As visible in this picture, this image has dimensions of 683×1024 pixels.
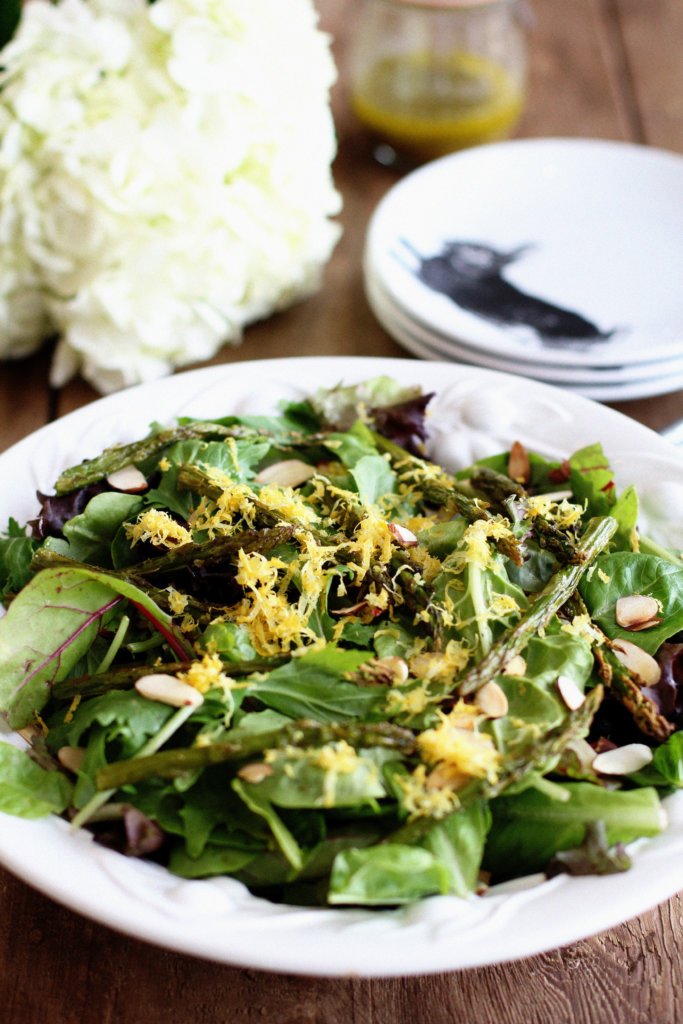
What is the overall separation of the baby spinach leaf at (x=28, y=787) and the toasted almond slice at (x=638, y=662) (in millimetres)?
804

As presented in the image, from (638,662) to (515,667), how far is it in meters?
0.20

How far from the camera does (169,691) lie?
1194 millimetres

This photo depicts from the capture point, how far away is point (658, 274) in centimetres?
260

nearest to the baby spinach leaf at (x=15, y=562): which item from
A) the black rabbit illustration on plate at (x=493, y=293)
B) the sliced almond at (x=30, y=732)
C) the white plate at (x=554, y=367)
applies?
the sliced almond at (x=30, y=732)

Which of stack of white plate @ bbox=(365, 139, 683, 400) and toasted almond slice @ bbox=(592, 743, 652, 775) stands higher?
toasted almond slice @ bbox=(592, 743, 652, 775)

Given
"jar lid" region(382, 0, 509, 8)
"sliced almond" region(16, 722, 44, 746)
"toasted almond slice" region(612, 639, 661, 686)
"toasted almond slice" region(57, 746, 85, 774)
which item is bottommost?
"toasted almond slice" region(612, 639, 661, 686)

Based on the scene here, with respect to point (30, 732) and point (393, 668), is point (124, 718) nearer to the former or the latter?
point (30, 732)

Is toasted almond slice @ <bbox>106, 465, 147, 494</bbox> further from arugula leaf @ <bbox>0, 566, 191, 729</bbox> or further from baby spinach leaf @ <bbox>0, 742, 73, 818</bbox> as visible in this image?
baby spinach leaf @ <bbox>0, 742, 73, 818</bbox>

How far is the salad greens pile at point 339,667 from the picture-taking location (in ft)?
3.68

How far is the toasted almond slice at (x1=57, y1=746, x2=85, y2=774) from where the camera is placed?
48.3 inches

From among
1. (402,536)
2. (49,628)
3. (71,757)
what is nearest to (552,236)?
(402,536)

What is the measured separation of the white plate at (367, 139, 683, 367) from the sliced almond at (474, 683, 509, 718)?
111cm

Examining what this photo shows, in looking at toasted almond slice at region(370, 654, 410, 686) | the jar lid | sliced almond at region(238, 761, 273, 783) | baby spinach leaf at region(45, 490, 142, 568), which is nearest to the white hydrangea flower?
the jar lid

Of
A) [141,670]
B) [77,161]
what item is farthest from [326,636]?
[77,161]
